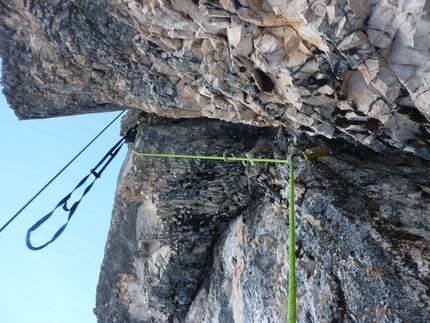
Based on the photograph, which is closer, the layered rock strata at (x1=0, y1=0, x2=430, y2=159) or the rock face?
the layered rock strata at (x1=0, y1=0, x2=430, y2=159)

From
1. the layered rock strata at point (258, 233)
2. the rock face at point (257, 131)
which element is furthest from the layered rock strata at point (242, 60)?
the layered rock strata at point (258, 233)

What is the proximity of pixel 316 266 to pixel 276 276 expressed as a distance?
1.29 m

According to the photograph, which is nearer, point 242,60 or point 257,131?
point 242,60

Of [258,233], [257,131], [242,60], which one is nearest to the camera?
[242,60]

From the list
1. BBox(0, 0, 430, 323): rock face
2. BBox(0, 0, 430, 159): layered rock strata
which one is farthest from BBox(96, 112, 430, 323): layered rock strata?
BBox(0, 0, 430, 159): layered rock strata

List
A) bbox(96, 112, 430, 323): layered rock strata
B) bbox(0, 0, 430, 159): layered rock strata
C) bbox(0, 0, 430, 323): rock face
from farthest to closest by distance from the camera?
bbox(96, 112, 430, 323): layered rock strata → bbox(0, 0, 430, 323): rock face → bbox(0, 0, 430, 159): layered rock strata

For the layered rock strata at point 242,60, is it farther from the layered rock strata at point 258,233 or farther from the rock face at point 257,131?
the layered rock strata at point 258,233

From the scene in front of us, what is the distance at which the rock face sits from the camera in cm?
400

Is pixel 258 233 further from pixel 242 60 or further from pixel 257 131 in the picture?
pixel 242 60

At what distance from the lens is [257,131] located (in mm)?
7863

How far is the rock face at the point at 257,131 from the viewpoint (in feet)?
13.1

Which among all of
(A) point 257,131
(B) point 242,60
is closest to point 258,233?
(A) point 257,131

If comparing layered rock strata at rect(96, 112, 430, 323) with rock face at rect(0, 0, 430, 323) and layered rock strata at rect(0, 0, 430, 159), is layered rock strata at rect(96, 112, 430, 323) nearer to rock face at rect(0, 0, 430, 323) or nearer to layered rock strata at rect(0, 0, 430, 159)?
rock face at rect(0, 0, 430, 323)

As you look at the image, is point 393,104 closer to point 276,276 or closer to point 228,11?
point 228,11
